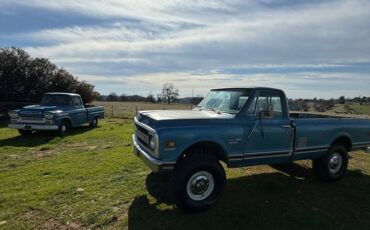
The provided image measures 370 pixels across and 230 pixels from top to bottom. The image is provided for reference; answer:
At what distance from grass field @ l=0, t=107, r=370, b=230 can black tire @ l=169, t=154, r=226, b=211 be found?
0.19 meters

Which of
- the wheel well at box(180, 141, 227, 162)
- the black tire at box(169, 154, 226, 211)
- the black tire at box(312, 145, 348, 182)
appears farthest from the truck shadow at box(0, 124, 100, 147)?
the black tire at box(312, 145, 348, 182)

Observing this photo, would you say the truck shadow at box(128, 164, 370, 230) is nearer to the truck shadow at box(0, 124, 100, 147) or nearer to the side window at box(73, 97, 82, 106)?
the truck shadow at box(0, 124, 100, 147)

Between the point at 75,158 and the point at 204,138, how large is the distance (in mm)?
5035

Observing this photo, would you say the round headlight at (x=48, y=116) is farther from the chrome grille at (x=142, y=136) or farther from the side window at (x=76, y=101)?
the chrome grille at (x=142, y=136)

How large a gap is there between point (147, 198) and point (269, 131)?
248 cm

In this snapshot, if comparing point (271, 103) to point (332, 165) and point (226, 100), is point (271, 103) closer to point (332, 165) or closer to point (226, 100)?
point (226, 100)

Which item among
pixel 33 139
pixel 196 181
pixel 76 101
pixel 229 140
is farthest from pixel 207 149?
pixel 76 101

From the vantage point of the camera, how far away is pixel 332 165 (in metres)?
7.18

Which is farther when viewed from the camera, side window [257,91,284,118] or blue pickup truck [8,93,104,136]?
blue pickup truck [8,93,104,136]

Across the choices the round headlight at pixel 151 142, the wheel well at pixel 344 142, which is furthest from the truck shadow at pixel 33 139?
the wheel well at pixel 344 142

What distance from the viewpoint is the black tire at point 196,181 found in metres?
5.00

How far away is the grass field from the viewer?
4977 mm

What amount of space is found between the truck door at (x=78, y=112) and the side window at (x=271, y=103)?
1023 centimetres

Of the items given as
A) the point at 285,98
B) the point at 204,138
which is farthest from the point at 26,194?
the point at 285,98
